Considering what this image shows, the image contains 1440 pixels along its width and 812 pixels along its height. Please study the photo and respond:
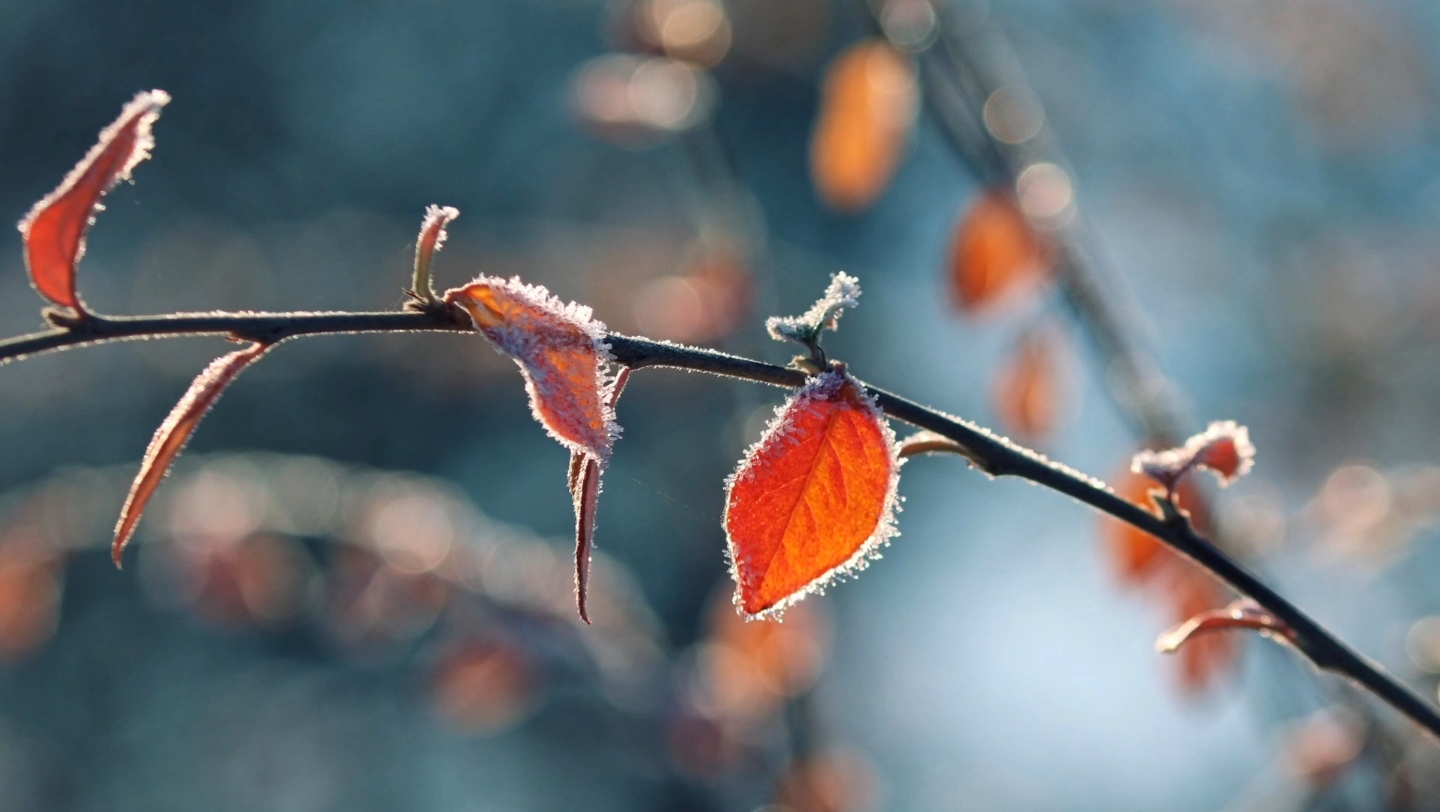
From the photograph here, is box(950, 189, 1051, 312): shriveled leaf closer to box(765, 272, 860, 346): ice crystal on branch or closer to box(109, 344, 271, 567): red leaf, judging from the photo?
box(765, 272, 860, 346): ice crystal on branch

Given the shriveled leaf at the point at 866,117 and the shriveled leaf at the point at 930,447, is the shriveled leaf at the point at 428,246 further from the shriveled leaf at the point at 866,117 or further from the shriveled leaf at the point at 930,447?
the shriveled leaf at the point at 866,117

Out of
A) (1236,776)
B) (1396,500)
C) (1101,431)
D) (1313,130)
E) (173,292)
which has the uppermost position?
(1313,130)

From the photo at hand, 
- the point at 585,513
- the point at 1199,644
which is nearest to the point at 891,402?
the point at 585,513

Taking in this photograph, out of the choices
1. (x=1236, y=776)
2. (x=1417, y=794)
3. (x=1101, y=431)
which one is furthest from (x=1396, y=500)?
(x=1101, y=431)

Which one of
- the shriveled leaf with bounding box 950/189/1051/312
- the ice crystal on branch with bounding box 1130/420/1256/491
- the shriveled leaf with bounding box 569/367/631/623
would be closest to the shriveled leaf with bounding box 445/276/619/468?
the shriveled leaf with bounding box 569/367/631/623

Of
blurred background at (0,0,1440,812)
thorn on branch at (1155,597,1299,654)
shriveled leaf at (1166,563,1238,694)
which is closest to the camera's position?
thorn on branch at (1155,597,1299,654)

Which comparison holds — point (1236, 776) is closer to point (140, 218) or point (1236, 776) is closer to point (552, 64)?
Answer: point (552, 64)
